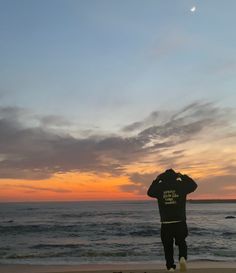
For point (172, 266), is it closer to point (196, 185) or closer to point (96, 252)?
point (196, 185)

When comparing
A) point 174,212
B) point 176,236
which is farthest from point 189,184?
point 176,236

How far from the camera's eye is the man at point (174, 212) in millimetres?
8336

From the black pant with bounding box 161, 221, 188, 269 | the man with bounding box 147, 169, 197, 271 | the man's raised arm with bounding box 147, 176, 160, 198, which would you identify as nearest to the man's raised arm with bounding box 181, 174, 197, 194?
the man with bounding box 147, 169, 197, 271

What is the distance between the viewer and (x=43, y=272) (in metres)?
12.0

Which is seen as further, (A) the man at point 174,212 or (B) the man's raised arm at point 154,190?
(B) the man's raised arm at point 154,190

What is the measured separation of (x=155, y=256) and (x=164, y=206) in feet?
34.2

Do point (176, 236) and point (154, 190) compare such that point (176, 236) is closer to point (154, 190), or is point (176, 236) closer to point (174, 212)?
point (174, 212)

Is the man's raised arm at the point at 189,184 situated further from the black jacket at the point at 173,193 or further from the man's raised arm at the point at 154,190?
the man's raised arm at the point at 154,190

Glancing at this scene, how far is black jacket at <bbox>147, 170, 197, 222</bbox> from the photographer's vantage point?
8359 mm

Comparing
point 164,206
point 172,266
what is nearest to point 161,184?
point 164,206

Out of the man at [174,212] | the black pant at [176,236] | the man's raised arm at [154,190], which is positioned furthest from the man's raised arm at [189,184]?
the black pant at [176,236]

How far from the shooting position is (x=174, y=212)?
8.35 m

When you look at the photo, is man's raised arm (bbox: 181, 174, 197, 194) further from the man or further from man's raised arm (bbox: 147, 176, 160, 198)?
man's raised arm (bbox: 147, 176, 160, 198)

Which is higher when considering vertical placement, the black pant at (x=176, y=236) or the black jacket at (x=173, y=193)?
the black jacket at (x=173, y=193)
